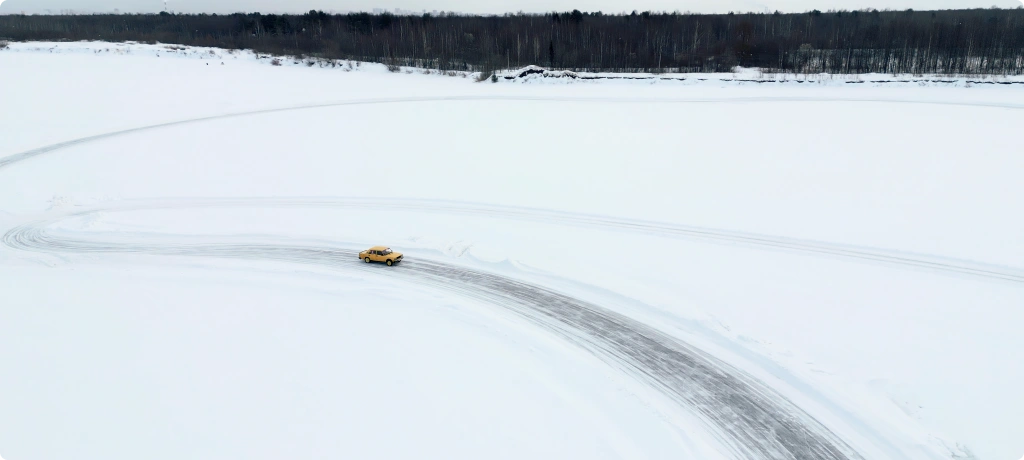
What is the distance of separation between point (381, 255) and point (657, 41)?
74964mm

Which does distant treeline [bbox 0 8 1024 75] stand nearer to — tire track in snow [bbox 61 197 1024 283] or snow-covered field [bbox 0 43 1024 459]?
snow-covered field [bbox 0 43 1024 459]

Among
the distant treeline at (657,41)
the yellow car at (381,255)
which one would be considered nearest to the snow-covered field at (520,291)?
the yellow car at (381,255)

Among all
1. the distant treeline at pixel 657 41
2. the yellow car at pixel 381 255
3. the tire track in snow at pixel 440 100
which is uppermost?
the distant treeline at pixel 657 41

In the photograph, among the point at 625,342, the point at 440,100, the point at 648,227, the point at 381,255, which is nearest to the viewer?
the point at 625,342

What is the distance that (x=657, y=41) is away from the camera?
83938mm

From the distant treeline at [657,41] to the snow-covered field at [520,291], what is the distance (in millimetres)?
30952

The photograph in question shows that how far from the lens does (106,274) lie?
20.0 m

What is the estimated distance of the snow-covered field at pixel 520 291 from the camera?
1226 centimetres

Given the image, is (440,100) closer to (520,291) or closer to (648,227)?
(648,227)

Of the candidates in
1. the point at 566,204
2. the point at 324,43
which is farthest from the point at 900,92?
the point at 324,43

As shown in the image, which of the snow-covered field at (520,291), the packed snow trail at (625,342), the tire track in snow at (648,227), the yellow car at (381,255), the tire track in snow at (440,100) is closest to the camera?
the packed snow trail at (625,342)

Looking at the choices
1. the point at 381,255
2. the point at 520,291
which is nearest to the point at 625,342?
the point at 520,291

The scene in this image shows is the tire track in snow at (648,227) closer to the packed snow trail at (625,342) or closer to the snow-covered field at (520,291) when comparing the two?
the snow-covered field at (520,291)

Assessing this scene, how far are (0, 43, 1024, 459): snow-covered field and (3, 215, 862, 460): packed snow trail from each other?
10cm
